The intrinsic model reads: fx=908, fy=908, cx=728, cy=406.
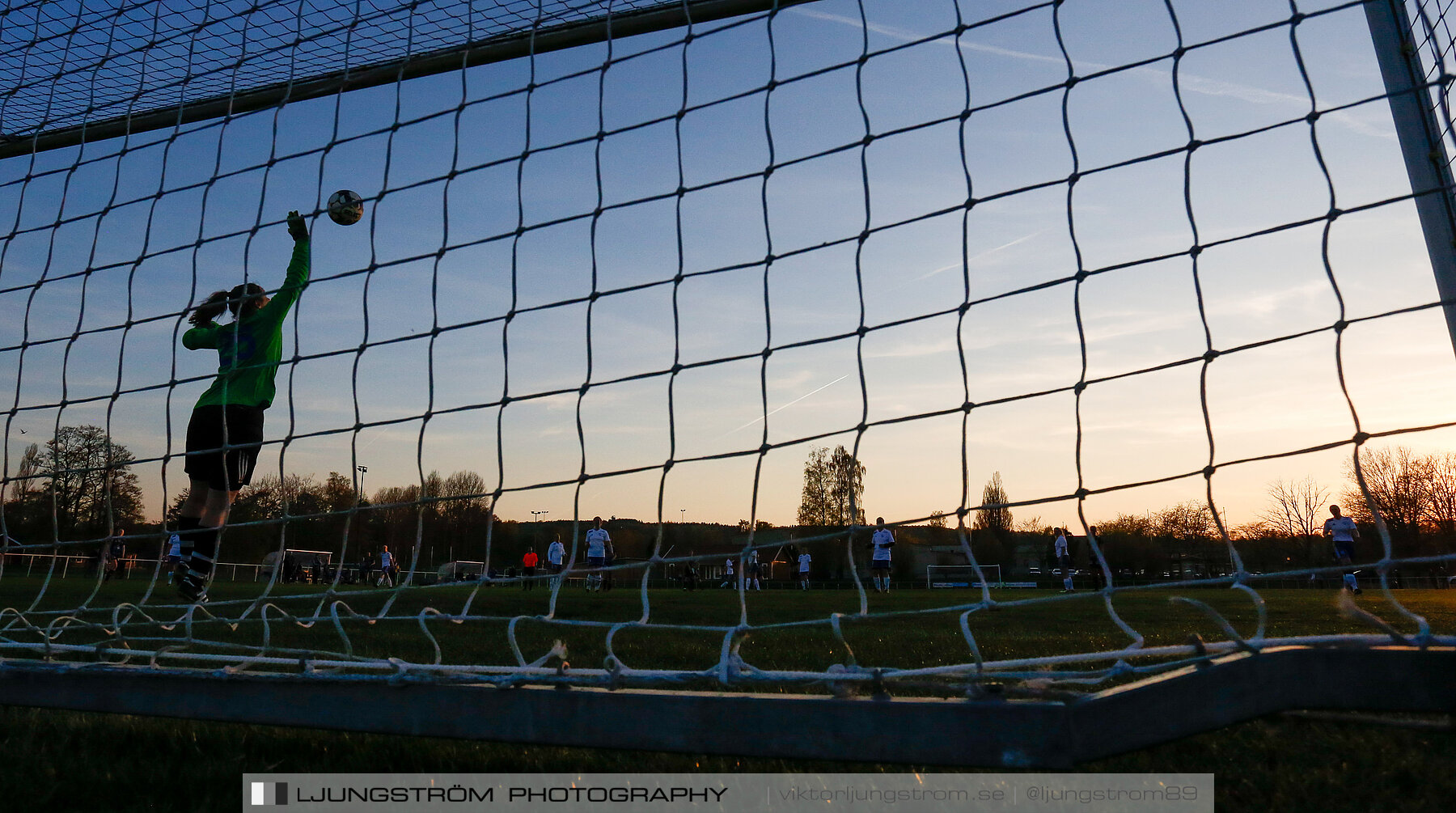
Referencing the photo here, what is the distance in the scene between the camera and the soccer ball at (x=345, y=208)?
407 cm

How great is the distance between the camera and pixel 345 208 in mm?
4102

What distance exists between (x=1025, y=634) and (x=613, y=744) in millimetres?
3986

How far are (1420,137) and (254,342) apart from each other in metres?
4.73

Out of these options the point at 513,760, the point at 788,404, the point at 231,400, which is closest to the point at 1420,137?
the point at 788,404

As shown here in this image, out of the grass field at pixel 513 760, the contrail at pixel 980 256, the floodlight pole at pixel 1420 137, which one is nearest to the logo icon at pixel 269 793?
the grass field at pixel 513 760

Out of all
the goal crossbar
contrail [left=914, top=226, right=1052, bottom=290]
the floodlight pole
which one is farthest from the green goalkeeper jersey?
the floodlight pole

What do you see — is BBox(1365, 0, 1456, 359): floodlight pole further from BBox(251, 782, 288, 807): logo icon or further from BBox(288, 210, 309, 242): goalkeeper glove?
BBox(288, 210, 309, 242): goalkeeper glove

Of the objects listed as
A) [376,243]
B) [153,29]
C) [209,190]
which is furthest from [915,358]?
[153,29]

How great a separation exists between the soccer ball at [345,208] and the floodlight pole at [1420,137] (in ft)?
12.3

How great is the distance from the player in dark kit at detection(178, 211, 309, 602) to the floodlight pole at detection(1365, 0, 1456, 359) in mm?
4168

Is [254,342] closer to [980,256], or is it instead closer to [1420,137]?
[980,256]

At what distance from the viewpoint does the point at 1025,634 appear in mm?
5199

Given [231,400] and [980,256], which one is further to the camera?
[231,400]

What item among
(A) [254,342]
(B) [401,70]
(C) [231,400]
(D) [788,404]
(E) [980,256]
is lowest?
(D) [788,404]
